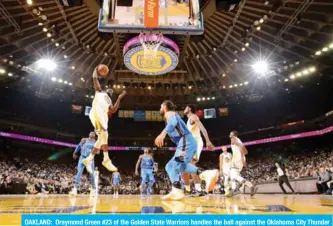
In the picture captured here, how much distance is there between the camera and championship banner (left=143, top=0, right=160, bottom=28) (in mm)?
9836

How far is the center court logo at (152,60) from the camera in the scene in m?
15.1

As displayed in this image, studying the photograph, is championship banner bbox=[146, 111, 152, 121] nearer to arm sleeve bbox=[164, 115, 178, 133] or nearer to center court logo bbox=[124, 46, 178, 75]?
center court logo bbox=[124, 46, 178, 75]

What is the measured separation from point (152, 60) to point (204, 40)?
197 inches

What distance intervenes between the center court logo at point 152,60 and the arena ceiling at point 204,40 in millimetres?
1647

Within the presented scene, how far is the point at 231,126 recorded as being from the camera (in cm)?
3591

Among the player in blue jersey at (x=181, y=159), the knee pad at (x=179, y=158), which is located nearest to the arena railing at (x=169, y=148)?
the player in blue jersey at (x=181, y=159)

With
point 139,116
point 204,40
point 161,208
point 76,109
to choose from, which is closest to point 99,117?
point 161,208

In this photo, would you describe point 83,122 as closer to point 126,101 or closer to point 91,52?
point 126,101

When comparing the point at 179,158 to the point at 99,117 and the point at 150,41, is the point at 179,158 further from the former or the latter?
the point at 150,41

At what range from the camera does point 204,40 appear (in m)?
19.0

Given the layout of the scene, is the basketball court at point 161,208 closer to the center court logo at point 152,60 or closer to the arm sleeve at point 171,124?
the arm sleeve at point 171,124

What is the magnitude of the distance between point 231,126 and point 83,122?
1815cm

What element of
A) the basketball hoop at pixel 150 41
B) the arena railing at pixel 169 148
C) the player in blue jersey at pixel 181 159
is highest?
the basketball hoop at pixel 150 41

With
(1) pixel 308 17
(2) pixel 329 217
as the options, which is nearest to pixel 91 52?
(1) pixel 308 17
